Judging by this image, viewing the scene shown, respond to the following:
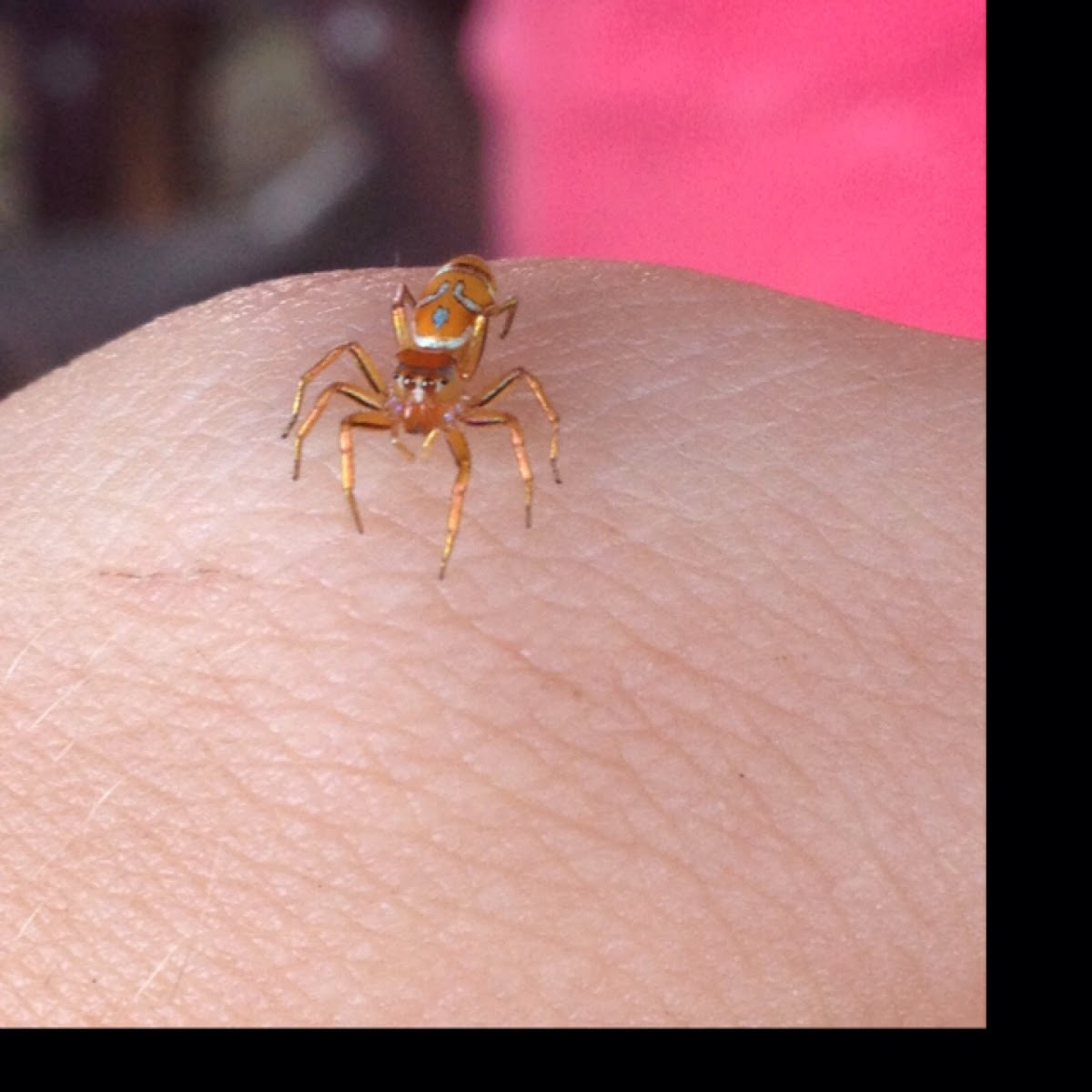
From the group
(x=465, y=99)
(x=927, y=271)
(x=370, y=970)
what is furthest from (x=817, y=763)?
(x=465, y=99)

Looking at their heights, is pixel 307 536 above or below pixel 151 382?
below

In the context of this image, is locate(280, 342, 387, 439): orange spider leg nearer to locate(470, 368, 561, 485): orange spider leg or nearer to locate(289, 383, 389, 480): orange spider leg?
locate(289, 383, 389, 480): orange spider leg

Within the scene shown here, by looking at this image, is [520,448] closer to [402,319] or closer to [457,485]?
[457,485]

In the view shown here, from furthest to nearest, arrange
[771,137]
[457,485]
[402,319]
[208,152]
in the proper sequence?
1. [208,152]
2. [771,137]
3. [402,319]
4. [457,485]

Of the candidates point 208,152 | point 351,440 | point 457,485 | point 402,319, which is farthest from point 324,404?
point 208,152

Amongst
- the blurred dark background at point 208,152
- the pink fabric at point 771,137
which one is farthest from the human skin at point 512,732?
the blurred dark background at point 208,152

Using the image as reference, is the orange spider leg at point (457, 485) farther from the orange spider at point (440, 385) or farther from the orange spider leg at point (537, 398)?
the orange spider leg at point (537, 398)

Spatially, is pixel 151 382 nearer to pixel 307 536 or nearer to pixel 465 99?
pixel 307 536

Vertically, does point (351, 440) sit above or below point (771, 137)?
below
